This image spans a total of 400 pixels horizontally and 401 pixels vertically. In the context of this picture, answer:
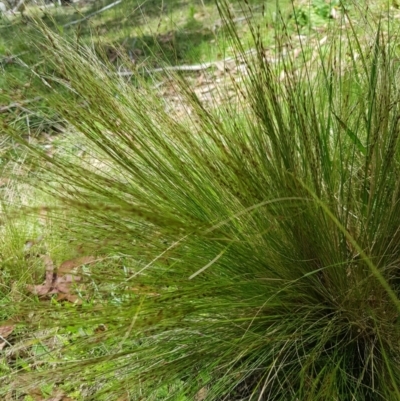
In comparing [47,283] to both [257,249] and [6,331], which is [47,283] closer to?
[6,331]

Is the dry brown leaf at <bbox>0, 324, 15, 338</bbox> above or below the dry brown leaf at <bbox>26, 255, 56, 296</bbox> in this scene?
below

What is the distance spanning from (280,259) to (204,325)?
10.2 inches

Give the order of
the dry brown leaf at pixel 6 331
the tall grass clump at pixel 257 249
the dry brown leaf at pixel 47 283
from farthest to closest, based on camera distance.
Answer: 1. the dry brown leaf at pixel 47 283
2. the dry brown leaf at pixel 6 331
3. the tall grass clump at pixel 257 249

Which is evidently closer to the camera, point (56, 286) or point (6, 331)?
point (6, 331)

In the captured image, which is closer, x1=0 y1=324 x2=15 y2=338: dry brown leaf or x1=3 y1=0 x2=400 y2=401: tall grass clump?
x1=3 y1=0 x2=400 y2=401: tall grass clump

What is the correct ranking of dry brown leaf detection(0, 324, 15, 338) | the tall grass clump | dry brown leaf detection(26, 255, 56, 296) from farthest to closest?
dry brown leaf detection(26, 255, 56, 296)
dry brown leaf detection(0, 324, 15, 338)
the tall grass clump

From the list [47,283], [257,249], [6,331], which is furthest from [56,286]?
[257,249]

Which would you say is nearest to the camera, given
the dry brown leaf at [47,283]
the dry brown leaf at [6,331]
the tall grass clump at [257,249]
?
the tall grass clump at [257,249]

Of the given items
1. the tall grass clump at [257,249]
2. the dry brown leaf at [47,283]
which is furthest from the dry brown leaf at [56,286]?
the tall grass clump at [257,249]

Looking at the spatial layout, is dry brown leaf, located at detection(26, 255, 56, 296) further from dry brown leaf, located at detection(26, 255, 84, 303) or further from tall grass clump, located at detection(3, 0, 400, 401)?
tall grass clump, located at detection(3, 0, 400, 401)

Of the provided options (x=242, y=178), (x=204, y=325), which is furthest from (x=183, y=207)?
(x=204, y=325)

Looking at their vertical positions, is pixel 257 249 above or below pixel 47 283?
above

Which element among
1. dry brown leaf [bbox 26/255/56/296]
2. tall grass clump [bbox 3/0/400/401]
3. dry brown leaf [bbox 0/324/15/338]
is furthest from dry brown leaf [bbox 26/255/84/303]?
tall grass clump [bbox 3/0/400/401]

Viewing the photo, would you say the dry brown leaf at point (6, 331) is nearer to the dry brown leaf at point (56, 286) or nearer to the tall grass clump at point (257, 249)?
the dry brown leaf at point (56, 286)
